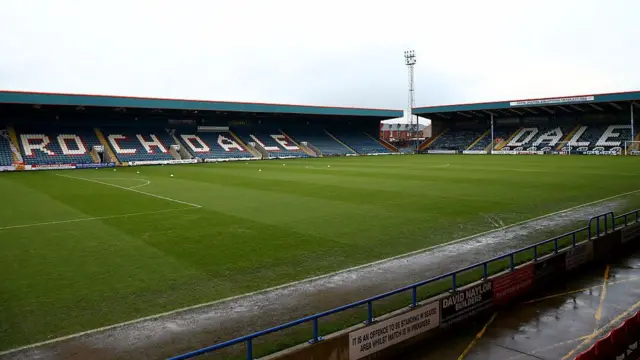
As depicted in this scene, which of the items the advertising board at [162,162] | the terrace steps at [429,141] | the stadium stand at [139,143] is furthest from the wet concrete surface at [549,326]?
the terrace steps at [429,141]

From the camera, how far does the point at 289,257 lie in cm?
1248

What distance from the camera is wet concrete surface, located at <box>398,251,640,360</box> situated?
7.59 metres

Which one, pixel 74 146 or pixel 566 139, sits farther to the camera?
pixel 566 139

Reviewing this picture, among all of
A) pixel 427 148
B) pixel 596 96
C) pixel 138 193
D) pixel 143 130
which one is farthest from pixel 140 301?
pixel 427 148

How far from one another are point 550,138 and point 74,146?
6865cm

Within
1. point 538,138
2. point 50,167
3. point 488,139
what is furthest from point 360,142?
point 50,167

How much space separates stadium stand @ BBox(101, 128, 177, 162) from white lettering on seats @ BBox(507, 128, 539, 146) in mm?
53726

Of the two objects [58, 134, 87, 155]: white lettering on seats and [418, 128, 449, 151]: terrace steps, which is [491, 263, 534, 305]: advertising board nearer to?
[58, 134, 87, 155]: white lettering on seats

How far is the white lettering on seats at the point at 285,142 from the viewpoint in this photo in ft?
238

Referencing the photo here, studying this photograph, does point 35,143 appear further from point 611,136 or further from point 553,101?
point 611,136

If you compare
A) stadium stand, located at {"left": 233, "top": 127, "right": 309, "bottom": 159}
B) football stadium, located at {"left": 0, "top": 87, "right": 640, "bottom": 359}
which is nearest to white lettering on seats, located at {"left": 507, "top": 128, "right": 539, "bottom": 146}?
stadium stand, located at {"left": 233, "top": 127, "right": 309, "bottom": 159}

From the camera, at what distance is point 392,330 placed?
7.62 metres

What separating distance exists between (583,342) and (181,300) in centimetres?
779

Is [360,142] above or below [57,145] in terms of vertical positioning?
below
